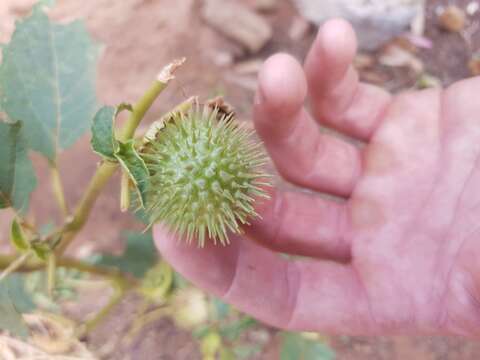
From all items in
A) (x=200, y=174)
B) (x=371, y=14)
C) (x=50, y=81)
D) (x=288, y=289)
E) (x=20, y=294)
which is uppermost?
(x=371, y=14)

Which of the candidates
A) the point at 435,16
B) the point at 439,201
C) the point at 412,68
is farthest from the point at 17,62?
the point at 435,16

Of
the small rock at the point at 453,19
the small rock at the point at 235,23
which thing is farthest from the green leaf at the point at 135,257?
the small rock at the point at 453,19

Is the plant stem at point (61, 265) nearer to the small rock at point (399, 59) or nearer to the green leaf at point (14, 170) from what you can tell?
the green leaf at point (14, 170)

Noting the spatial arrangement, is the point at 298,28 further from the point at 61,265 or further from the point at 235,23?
the point at 61,265

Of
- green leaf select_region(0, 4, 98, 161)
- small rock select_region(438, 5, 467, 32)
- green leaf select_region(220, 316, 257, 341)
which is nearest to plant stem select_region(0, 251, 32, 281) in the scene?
green leaf select_region(0, 4, 98, 161)

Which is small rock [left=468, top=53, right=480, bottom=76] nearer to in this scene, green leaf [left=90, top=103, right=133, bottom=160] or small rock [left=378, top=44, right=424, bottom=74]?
small rock [left=378, top=44, right=424, bottom=74]

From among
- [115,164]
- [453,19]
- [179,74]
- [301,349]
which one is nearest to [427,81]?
[453,19]
